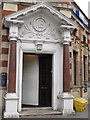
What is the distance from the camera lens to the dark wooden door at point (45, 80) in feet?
32.4

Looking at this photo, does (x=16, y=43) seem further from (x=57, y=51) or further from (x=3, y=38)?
(x=57, y=51)

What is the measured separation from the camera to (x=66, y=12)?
10570mm

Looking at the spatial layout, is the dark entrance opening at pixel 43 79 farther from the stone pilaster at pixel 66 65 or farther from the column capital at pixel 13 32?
the column capital at pixel 13 32

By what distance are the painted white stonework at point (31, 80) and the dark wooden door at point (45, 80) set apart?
0.26 m

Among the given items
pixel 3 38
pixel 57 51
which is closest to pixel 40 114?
pixel 57 51

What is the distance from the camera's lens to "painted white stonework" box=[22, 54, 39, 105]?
34.2 feet

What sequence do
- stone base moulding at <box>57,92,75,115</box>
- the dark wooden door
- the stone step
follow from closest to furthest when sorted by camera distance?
the stone step, stone base moulding at <box>57,92,75,115</box>, the dark wooden door

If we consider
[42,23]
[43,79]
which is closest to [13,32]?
[42,23]

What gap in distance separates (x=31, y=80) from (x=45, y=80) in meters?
0.94

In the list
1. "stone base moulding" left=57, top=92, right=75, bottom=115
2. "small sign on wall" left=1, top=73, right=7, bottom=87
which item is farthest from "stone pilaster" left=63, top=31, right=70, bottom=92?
"small sign on wall" left=1, top=73, right=7, bottom=87

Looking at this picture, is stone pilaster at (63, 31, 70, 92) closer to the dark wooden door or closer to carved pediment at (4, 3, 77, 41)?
carved pediment at (4, 3, 77, 41)

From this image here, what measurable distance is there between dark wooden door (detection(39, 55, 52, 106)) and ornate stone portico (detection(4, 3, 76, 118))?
0.39 m

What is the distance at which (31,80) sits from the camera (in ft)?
35.0

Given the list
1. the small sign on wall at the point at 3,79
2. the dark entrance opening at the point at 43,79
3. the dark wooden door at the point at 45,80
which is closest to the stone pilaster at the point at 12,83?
the small sign on wall at the point at 3,79
